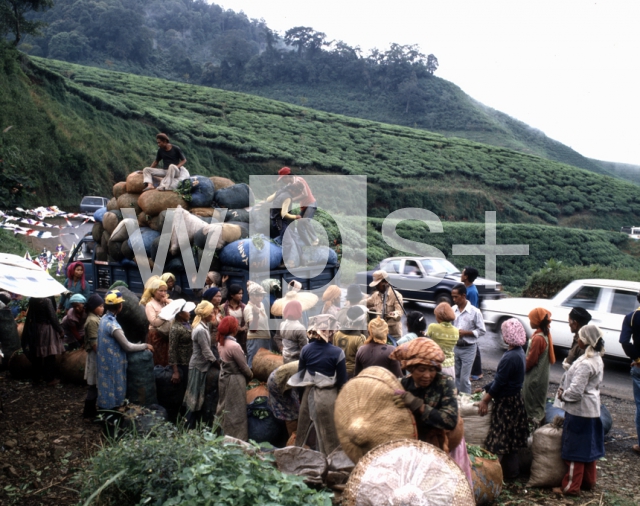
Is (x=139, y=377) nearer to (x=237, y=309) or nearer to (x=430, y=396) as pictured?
(x=237, y=309)

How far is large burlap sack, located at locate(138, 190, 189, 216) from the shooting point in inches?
354

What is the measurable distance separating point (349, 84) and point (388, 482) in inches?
3209

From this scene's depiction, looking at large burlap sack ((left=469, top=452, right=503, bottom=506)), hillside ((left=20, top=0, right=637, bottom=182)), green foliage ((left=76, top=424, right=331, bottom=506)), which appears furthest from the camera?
hillside ((left=20, top=0, right=637, bottom=182))

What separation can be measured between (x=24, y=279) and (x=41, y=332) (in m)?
2.05

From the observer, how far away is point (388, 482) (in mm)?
3223

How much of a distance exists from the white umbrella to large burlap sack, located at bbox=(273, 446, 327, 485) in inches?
99.7

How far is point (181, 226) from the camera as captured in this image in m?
8.45

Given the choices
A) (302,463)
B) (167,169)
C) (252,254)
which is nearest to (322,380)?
(302,463)

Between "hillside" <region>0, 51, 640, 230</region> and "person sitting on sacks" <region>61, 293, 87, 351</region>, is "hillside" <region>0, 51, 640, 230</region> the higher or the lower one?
the higher one

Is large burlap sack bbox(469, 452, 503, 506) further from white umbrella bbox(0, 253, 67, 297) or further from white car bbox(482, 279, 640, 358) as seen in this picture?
white car bbox(482, 279, 640, 358)

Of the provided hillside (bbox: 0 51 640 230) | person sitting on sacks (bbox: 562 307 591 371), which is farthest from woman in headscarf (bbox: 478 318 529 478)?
hillside (bbox: 0 51 640 230)

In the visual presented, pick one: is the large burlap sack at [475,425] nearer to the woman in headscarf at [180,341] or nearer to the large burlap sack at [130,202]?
the woman in headscarf at [180,341]

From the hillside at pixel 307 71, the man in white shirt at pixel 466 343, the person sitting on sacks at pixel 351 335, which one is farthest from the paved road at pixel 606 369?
the hillside at pixel 307 71

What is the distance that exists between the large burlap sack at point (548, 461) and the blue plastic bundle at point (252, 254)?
14.4ft
